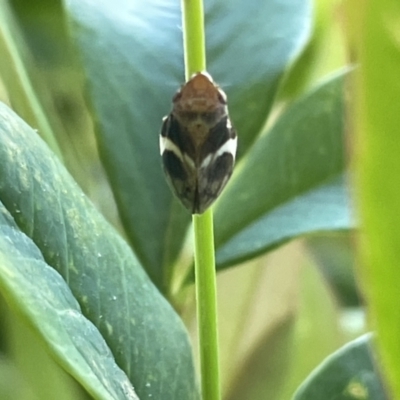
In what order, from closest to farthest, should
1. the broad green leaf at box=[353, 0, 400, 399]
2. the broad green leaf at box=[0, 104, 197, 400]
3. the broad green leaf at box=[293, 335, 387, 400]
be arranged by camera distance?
the broad green leaf at box=[353, 0, 400, 399] < the broad green leaf at box=[0, 104, 197, 400] < the broad green leaf at box=[293, 335, 387, 400]

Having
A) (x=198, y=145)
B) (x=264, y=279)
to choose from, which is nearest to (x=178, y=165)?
(x=198, y=145)

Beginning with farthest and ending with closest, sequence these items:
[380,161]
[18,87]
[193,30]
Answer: [18,87] → [193,30] → [380,161]

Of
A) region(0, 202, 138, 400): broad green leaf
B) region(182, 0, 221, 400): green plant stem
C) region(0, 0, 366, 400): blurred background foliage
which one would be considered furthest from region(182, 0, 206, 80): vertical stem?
region(0, 0, 366, 400): blurred background foliage

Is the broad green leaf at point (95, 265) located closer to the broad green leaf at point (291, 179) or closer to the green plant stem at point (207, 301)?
the green plant stem at point (207, 301)

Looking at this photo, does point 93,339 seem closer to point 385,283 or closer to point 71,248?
point 71,248

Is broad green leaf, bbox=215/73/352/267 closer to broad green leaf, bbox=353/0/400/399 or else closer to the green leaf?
the green leaf

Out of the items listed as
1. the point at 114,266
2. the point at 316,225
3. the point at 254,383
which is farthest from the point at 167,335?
the point at 254,383

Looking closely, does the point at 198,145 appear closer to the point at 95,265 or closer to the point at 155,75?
the point at 95,265
